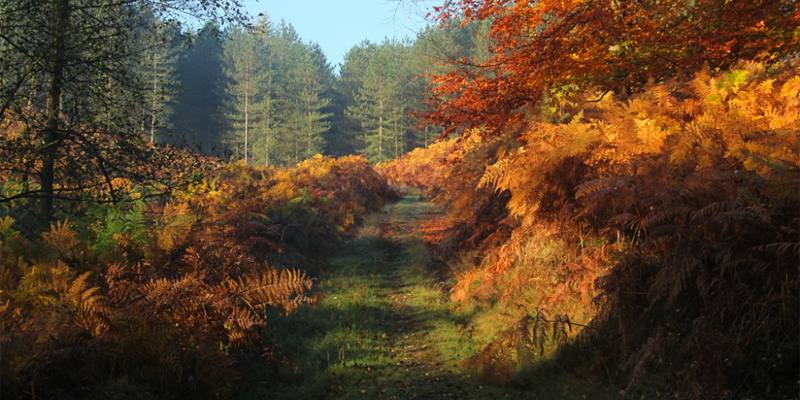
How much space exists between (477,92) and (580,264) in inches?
182

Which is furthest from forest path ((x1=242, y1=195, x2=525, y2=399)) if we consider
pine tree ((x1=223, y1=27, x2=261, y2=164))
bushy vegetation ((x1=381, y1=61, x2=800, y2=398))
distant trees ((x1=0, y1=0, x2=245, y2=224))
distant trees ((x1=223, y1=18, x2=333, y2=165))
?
pine tree ((x1=223, y1=27, x2=261, y2=164))

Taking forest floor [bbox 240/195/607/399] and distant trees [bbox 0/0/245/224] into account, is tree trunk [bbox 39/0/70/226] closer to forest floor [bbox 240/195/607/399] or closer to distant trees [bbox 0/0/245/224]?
distant trees [bbox 0/0/245/224]

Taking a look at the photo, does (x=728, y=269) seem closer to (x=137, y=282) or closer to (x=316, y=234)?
(x=137, y=282)

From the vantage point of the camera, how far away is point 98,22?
670 cm

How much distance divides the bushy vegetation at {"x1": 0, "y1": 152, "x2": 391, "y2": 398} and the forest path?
0.53m

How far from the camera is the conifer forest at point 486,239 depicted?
4.20m

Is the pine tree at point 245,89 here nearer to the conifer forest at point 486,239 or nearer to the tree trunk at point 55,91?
the conifer forest at point 486,239

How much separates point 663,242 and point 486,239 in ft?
14.4

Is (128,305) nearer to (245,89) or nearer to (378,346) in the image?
(378,346)

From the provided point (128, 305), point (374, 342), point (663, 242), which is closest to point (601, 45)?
point (663, 242)

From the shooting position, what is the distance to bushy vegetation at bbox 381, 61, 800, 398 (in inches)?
153

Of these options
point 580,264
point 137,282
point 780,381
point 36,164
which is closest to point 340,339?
point 137,282

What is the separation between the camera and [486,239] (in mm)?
9117

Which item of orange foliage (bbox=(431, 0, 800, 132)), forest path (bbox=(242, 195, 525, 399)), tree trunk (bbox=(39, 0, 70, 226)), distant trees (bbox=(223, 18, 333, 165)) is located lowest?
forest path (bbox=(242, 195, 525, 399))
